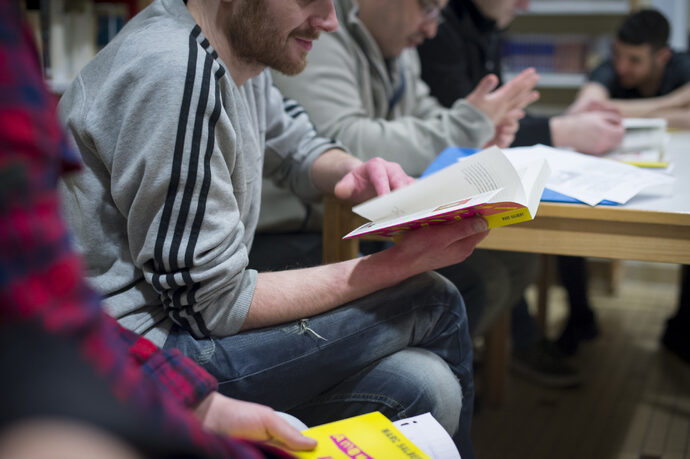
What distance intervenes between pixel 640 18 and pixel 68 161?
2643 millimetres

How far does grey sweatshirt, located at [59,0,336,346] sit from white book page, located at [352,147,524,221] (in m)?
0.22

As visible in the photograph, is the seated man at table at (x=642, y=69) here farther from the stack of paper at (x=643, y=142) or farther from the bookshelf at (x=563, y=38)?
the stack of paper at (x=643, y=142)

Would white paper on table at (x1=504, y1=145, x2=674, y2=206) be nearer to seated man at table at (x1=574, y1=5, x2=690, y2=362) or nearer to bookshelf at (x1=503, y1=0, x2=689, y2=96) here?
seated man at table at (x1=574, y1=5, x2=690, y2=362)

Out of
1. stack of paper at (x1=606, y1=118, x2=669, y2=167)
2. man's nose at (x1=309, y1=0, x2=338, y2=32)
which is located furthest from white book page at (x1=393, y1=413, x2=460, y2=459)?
stack of paper at (x1=606, y1=118, x2=669, y2=167)

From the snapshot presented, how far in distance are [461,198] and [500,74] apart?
5.39 ft

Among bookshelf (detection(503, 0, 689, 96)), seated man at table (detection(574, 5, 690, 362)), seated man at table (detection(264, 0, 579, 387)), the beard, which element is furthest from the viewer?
bookshelf (detection(503, 0, 689, 96))

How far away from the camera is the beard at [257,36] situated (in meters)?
0.90

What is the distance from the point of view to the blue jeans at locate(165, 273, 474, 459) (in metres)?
0.84

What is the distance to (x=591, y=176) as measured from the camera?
1.09m

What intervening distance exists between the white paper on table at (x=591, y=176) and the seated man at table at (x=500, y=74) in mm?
326

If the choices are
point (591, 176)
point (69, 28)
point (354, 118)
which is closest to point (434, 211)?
point (591, 176)

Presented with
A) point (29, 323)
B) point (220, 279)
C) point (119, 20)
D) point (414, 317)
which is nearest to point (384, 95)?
point (414, 317)

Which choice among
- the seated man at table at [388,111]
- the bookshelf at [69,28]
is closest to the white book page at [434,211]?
the seated man at table at [388,111]

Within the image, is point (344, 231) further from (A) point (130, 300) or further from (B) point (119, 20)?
(B) point (119, 20)
